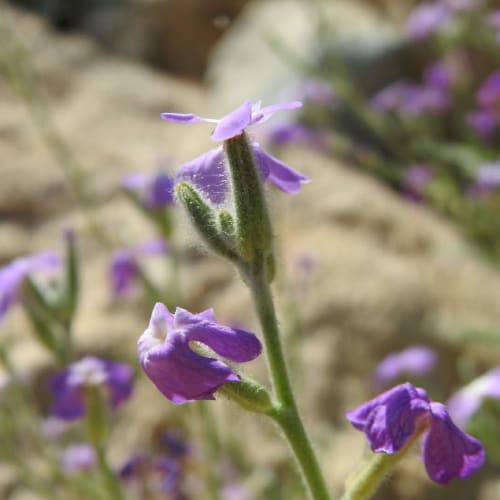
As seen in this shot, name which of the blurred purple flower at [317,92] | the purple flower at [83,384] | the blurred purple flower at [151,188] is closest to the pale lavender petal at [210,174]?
the purple flower at [83,384]

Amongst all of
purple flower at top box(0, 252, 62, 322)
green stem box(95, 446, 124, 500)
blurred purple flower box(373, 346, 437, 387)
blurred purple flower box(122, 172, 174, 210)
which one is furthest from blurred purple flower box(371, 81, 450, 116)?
green stem box(95, 446, 124, 500)

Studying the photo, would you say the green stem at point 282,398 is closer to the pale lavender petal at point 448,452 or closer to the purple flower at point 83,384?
the pale lavender petal at point 448,452

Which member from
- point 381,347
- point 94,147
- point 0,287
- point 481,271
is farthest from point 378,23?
point 0,287

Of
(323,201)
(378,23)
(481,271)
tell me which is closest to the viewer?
(481,271)

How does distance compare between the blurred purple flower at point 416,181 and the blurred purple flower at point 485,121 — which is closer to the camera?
the blurred purple flower at point 416,181

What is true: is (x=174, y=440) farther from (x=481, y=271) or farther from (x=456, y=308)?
(x=481, y=271)

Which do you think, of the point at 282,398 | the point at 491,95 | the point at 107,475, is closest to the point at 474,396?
the point at 107,475

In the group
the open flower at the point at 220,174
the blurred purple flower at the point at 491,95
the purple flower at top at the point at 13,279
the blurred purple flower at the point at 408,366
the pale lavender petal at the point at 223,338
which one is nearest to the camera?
the pale lavender petal at the point at 223,338
